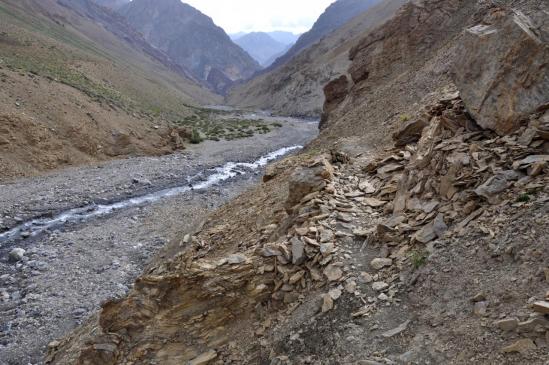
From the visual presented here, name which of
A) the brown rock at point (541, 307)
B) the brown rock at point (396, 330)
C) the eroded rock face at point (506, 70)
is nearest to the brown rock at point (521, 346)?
the brown rock at point (541, 307)

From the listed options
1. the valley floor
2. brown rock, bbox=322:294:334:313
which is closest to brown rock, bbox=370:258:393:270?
brown rock, bbox=322:294:334:313

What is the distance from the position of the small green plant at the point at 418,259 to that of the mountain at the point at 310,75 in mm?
83131

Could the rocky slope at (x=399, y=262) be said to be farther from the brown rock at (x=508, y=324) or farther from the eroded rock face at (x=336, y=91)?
the eroded rock face at (x=336, y=91)

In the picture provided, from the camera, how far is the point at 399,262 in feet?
28.3

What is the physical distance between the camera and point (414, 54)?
28453 mm

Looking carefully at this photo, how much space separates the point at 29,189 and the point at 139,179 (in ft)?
22.6

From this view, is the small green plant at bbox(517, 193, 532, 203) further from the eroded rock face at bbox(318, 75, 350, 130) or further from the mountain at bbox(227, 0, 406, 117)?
the mountain at bbox(227, 0, 406, 117)

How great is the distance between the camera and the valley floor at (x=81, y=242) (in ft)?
50.4

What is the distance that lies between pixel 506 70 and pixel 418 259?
16.0 ft

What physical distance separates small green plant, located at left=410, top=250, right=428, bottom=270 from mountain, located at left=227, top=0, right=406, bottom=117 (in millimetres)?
83131

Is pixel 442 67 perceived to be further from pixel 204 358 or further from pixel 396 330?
pixel 204 358

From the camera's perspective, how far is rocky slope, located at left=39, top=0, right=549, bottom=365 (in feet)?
23.1

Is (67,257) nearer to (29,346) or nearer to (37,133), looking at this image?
(29,346)

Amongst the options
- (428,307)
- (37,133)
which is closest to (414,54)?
(428,307)
